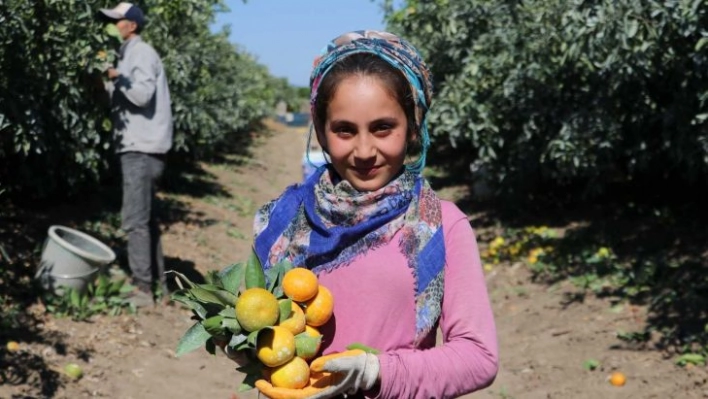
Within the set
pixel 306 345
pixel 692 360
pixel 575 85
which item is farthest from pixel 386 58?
pixel 575 85

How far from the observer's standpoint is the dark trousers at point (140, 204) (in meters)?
5.70

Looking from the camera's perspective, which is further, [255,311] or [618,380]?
[618,380]

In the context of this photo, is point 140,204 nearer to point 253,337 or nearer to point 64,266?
point 64,266

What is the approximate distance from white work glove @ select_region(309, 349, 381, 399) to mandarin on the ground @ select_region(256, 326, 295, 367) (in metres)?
0.07

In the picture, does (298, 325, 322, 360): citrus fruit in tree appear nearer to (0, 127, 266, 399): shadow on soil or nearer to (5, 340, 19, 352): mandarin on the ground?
(0, 127, 266, 399): shadow on soil

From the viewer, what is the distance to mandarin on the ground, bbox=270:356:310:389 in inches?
62.5

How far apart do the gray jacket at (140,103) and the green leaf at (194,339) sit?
13.6 feet

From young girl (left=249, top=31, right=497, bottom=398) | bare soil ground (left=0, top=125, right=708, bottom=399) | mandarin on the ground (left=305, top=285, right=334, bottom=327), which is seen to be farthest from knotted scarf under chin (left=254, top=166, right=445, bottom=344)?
bare soil ground (left=0, top=125, right=708, bottom=399)

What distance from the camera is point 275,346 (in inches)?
62.8

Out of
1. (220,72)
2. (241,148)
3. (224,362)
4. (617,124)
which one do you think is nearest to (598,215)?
(617,124)

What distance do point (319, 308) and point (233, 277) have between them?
0.21 metres

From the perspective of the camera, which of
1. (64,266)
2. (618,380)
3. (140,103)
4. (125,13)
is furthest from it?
(125,13)

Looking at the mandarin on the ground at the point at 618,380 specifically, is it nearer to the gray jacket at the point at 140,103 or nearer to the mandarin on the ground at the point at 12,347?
the gray jacket at the point at 140,103

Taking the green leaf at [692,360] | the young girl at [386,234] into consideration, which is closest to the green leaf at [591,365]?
the green leaf at [692,360]
